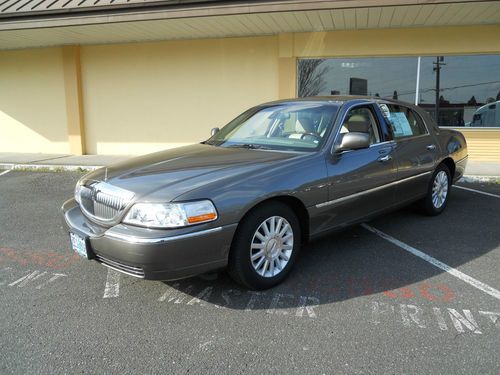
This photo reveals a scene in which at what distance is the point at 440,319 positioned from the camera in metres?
3.09

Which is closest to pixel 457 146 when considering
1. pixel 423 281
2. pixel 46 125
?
pixel 423 281

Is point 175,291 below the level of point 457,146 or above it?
below

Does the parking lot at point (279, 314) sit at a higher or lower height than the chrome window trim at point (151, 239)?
lower

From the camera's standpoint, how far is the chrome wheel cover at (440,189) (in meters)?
5.56

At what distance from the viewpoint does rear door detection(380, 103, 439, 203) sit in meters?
4.79

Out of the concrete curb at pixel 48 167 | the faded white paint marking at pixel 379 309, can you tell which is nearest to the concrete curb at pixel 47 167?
the concrete curb at pixel 48 167

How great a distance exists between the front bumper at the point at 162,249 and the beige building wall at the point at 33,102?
1015 cm

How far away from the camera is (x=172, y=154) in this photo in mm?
4176

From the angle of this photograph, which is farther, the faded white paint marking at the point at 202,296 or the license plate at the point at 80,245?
the faded white paint marking at the point at 202,296

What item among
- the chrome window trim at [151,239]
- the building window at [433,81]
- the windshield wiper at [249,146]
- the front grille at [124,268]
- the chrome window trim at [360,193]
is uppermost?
the building window at [433,81]

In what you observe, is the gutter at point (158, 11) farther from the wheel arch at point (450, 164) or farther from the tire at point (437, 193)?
the tire at point (437, 193)

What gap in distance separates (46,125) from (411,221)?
10676 mm

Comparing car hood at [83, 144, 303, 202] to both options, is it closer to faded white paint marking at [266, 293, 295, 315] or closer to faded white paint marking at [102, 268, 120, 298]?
faded white paint marking at [102, 268, 120, 298]

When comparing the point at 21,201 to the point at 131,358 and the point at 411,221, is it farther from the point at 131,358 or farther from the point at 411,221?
the point at 411,221
